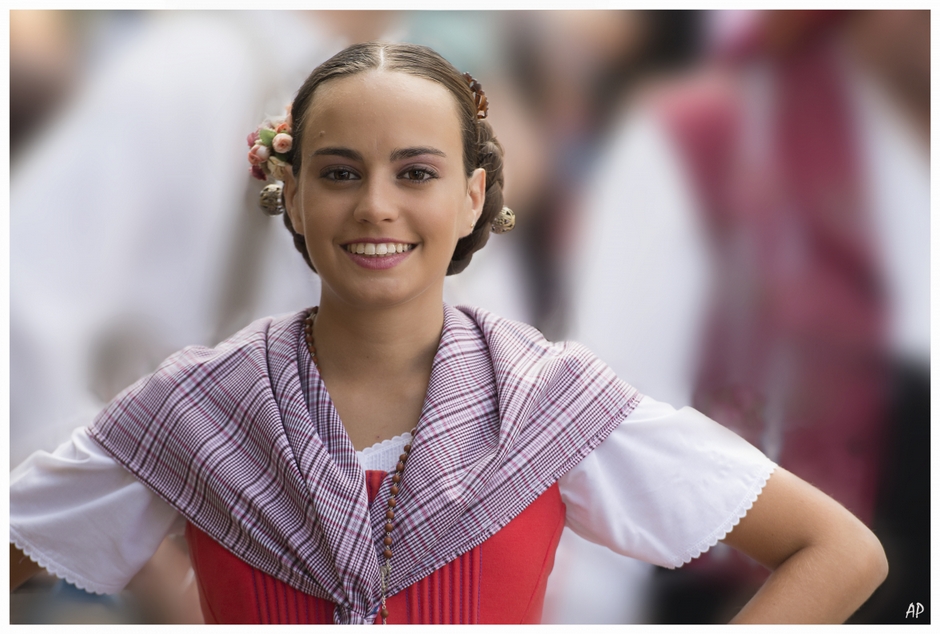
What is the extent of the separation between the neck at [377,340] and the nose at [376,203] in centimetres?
17

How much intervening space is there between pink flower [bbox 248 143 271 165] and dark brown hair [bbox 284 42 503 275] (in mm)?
47

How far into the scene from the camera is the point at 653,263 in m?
1.67

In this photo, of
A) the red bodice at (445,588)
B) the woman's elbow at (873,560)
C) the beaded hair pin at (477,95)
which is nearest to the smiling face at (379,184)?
the beaded hair pin at (477,95)

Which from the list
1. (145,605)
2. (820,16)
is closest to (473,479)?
(145,605)

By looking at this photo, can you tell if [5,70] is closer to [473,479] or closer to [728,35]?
[473,479]

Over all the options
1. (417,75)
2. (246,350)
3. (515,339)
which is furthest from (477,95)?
(246,350)

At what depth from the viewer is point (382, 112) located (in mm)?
1220

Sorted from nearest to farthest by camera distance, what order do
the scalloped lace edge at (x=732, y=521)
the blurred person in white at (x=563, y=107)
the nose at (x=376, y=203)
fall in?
the nose at (x=376, y=203), the scalloped lace edge at (x=732, y=521), the blurred person in white at (x=563, y=107)

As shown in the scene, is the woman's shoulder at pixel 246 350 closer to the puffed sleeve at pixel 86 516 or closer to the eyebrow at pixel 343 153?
the puffed sleeve at pixel 86 516

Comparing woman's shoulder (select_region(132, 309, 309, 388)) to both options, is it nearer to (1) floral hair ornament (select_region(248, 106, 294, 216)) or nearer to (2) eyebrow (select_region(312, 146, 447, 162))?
(1) floral hair ornament (select_region(248, 106, 294, 216))

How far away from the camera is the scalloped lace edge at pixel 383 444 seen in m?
1.29

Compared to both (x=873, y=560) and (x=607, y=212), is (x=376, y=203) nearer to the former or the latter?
(x=607, y=212)

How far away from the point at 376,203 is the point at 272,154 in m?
0.27

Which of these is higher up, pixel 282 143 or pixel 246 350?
pixel 282 143
